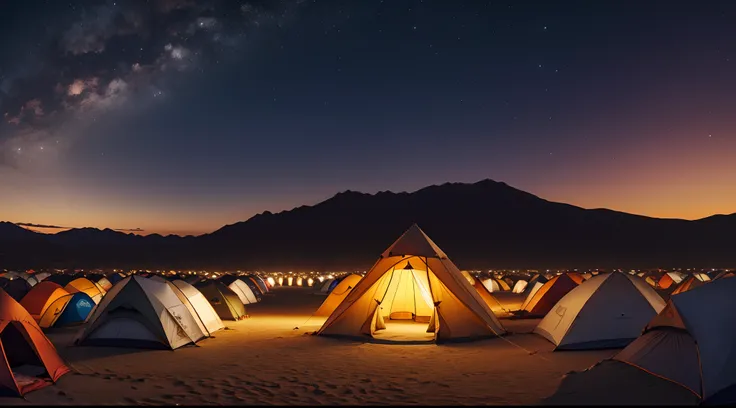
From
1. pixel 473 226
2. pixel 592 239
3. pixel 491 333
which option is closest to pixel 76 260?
pixel 473 226

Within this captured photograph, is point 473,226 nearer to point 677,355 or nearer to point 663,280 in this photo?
point 663,280

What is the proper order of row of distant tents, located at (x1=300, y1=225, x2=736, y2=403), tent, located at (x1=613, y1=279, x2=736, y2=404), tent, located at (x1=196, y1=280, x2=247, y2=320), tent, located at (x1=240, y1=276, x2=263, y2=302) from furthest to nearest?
tent, located at (x1=240, y1=276, x2=263, y2=302)
tent, located at (x1=196, y1=280, x2=247, y2=320)
row of distant tents, located at (x1=300, y1=225, x2=736, y2=403)
tent, located at (x1=613, y1=279, x2=736, y2=404)

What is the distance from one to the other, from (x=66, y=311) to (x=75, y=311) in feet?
1.05

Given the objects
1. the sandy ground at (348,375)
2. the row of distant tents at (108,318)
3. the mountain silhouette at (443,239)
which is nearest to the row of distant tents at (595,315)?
the sandy ground at (348,375)

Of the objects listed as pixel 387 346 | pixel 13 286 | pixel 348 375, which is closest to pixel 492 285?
pixel 387 346

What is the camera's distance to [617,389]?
28.9 feet

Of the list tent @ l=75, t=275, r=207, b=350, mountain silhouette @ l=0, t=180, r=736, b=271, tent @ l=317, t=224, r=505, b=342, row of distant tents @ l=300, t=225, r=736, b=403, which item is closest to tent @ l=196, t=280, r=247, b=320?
row of distant tents @ l=300, t=225, r=736, b=403

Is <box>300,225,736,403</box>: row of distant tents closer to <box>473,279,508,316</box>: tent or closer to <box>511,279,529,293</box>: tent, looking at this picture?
<box>473,279,508,316</box>: tent

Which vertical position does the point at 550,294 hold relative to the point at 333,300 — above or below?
above

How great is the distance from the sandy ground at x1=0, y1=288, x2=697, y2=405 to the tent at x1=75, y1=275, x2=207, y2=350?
0.35m

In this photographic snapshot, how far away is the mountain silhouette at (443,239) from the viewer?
118m

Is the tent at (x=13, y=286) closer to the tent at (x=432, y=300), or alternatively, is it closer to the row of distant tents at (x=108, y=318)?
the row of distant tents at (x=108, y=318)

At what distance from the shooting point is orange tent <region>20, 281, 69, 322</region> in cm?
2034

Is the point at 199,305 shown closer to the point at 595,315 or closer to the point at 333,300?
the point at 333,300
